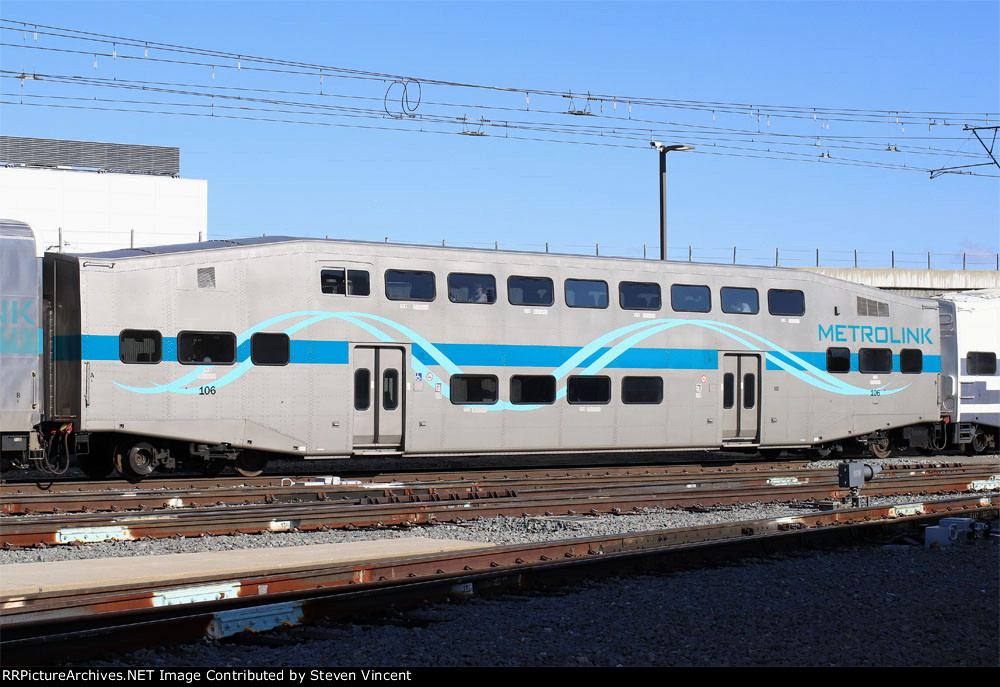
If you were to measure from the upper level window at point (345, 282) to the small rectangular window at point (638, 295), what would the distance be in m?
5.33

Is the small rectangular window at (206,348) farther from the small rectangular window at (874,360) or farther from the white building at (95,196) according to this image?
the white building at (95,196)

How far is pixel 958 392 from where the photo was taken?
2609 centimetres

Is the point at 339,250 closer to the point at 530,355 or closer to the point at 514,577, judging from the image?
the point at 530,355

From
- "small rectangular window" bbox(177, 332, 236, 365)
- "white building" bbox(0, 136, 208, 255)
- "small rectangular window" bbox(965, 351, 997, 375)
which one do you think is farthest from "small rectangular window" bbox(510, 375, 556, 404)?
"white building" bbox(0, 136, 208, 255)

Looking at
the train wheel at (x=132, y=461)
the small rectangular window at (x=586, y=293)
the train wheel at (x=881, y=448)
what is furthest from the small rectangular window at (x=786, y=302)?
the train wheel at (x=132, y=461)

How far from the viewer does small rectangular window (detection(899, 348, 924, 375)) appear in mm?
24422

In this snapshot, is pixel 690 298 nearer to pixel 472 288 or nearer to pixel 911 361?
pixel 472 288

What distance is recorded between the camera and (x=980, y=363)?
87.5ft

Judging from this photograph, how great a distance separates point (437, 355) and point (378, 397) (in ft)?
4.36

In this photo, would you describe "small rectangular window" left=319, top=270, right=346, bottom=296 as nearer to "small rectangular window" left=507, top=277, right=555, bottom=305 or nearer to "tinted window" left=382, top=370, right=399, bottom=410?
"tinted window" left=382, top=370, right=399, bottom=410

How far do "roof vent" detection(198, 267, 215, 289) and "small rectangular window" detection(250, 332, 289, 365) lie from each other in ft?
3.66

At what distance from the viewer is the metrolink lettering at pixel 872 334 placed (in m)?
23.4
